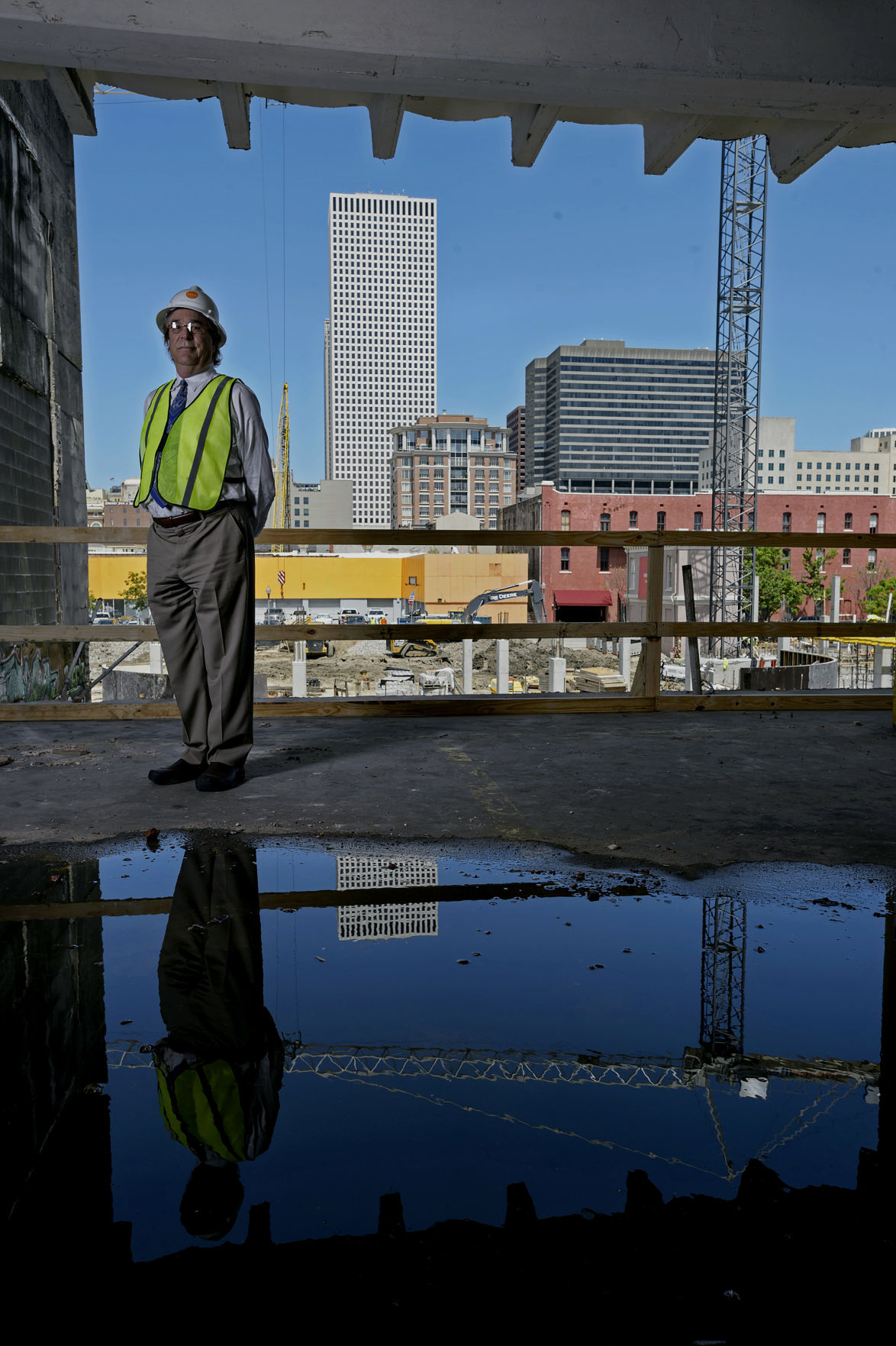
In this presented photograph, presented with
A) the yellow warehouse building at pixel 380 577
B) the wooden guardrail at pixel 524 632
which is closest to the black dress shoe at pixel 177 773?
the wooden guardrail at pixel 524 632

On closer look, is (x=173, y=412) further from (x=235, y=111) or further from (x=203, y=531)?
(x=235, y=111)

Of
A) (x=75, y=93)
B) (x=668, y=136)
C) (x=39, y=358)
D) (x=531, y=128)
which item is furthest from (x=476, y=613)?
(x=75, y=93)

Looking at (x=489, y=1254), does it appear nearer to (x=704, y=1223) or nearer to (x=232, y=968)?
(x=704, y=1223)

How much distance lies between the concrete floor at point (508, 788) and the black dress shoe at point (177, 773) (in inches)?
2.7

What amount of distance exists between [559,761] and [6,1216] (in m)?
3.71

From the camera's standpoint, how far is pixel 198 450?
13.9 feet

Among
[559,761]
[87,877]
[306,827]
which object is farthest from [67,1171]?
[559,761]

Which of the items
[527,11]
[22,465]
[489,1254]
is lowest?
[489,1254]

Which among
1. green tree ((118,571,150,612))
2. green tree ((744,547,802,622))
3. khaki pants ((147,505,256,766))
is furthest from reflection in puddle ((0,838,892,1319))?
green tree ((118,571,150,612))

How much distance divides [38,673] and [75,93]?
6946 mm

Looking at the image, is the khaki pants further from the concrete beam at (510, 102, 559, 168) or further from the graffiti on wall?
the graffiti on wall

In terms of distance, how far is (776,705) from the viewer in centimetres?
703

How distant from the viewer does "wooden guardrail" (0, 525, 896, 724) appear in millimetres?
6152

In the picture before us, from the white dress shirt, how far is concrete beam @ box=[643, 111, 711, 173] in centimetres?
201
